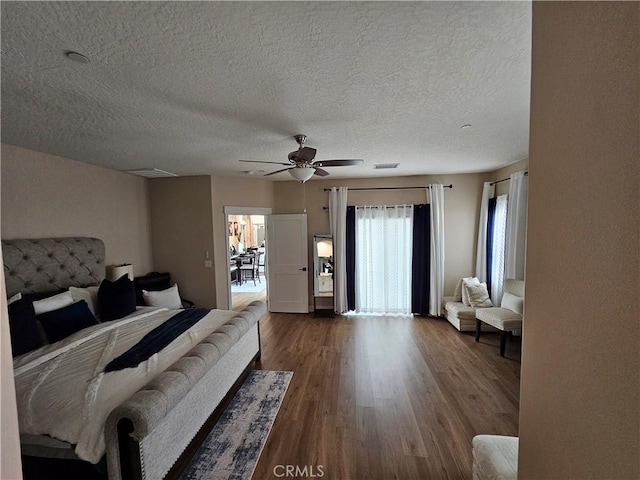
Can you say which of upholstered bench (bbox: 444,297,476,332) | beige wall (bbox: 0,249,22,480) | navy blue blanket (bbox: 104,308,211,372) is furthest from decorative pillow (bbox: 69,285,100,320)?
upholstered bench (bbox: 444,297,476,332)

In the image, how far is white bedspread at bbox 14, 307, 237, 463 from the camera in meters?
1.42

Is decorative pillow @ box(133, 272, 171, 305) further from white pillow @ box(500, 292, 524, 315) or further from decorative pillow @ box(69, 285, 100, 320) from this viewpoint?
white pillow @ box(500, 292, 524, 315)

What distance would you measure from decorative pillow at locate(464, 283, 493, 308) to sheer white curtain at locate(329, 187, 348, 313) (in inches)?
78.4

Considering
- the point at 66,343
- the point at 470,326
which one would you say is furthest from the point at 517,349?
the point at 66,343

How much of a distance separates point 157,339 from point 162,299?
1.37 metres

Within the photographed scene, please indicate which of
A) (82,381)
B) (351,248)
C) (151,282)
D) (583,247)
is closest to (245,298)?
(151,282)

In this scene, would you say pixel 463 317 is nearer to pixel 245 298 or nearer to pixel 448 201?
pixel 448 201

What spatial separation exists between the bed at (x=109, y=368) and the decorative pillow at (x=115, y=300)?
1 centimetres

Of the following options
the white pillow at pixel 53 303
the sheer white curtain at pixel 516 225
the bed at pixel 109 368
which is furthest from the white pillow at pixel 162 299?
the sheer white curtain at pixel 516 225

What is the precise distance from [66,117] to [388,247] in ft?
14.3

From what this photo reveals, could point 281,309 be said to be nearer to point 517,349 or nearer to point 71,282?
point 71,282

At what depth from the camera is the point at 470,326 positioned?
3926mm

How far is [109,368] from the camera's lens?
1.81 metres

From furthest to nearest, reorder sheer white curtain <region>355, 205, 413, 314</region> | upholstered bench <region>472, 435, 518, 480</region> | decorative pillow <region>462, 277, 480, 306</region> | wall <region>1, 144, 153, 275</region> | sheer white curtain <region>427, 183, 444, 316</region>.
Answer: sheer white curtain <region>355, 205, 413, 314</region>
sheer white curtain <region>427, 183, 444, 316</region>
decorative pillow <region>462, 277, 480, 306</region>
wall <region>1, 144, 153, 275</region>
upholstered bench <region>472, 435, 518, 480</region>
